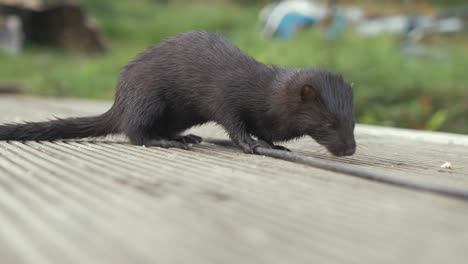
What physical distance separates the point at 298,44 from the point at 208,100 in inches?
291

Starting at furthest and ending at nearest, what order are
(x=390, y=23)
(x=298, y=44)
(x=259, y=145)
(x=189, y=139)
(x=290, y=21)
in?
(x=290, y=21)
(x=390, y=23)
(x=298, y=44)
(x=189, y=139)
(x=259, y=145)

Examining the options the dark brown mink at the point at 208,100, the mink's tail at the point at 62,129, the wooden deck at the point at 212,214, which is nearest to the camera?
the wooden deck at the point at 212,214

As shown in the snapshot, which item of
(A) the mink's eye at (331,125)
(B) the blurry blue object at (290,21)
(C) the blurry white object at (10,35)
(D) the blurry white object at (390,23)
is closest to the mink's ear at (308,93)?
(A) the mink's eye at (331,125)

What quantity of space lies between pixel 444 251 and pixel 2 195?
4.09ft

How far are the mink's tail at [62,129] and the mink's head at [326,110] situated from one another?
3.95 ft

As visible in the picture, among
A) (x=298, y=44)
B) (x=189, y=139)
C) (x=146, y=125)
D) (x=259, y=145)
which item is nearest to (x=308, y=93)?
(x=259, y=145)

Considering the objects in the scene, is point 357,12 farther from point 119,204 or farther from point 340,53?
point 119,204

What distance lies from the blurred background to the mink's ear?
382cm

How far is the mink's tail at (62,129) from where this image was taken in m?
3.32

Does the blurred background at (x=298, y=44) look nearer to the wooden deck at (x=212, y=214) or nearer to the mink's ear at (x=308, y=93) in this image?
the mink's ear at (x=308, y=93)

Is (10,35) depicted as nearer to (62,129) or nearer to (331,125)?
(62,129)

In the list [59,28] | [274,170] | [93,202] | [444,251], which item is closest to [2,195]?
[93,202]

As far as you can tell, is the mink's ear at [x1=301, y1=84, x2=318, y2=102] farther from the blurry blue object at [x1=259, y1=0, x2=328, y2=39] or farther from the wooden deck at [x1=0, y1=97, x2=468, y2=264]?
the blurry blue object at [x1=259, y1=0, x2=328, y2=39]

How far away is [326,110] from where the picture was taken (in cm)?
314
